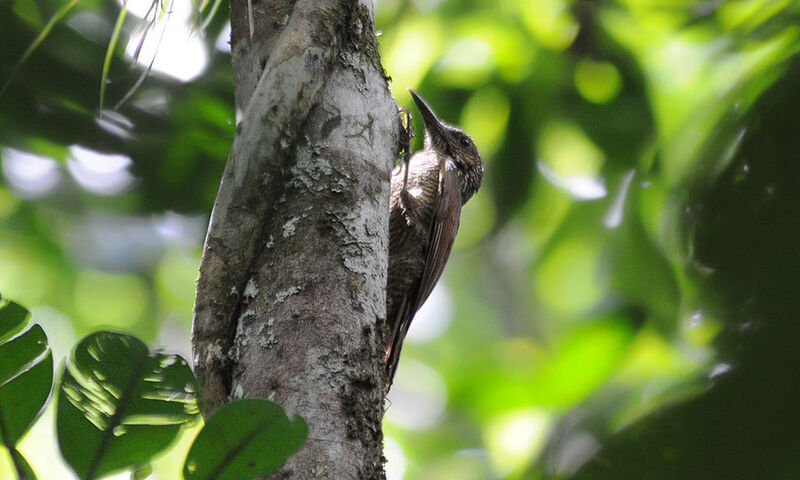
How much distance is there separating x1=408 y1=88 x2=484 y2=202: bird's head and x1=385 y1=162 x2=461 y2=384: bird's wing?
1.51ft

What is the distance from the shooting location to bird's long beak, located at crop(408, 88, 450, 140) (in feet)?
11.2

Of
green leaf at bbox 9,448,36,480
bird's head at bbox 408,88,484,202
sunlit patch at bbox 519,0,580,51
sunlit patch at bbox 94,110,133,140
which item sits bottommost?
green leaf at bbox 9,448,36,480

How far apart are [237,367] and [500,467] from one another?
2.38 metres

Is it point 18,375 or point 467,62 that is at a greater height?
point 467,62

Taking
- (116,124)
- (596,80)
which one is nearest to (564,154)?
(596,80)

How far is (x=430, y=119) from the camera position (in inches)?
142

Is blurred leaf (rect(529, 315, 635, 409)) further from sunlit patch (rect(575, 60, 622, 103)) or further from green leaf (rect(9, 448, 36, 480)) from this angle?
Result: green leaf (rect(9, 448, 36, 480))

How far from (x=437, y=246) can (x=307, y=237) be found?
1701mm

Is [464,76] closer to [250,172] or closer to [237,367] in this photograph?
[250,172]

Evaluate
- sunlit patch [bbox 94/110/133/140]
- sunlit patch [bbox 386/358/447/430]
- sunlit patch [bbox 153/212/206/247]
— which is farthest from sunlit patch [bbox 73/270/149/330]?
sunlit patch [bbox 386/358/447/430]

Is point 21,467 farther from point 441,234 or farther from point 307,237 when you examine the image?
point 441,234

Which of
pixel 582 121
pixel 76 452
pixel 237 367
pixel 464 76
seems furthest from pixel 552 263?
pixel 76 452

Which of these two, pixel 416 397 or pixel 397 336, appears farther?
pixel 416 397

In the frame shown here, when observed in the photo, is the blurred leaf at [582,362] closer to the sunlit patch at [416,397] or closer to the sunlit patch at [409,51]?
the sunlit patch at [416,397]
